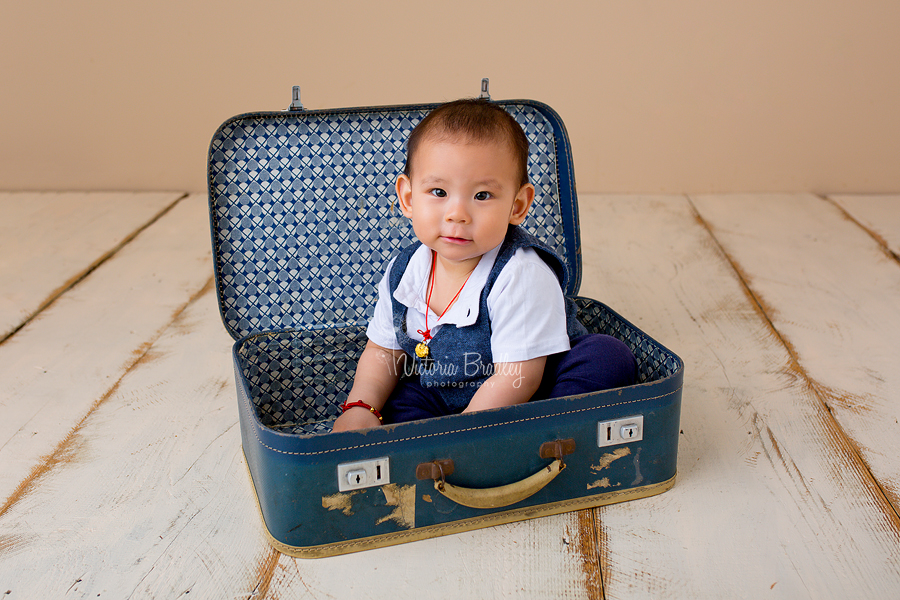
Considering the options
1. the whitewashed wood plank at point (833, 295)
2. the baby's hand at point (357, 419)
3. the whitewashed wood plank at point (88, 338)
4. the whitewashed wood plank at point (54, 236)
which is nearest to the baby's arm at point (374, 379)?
the baby's hand at point (357, 419)

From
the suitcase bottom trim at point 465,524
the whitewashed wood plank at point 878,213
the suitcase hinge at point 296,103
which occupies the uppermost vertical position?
the suitcase hinge at point 296,103

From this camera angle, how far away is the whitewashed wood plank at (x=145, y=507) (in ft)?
2.81

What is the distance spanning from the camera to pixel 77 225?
2061mm

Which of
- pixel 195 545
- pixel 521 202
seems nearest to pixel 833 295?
pixel 521 202

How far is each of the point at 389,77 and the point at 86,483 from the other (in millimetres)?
1492

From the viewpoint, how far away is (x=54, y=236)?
198 centimetres

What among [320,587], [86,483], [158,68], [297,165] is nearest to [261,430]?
[320,587]

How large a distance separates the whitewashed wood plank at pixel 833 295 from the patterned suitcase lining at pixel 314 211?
517 millimetres

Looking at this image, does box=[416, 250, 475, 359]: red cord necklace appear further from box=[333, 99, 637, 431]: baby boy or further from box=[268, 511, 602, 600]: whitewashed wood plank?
box=[268, 511, 602, 600]: whitewashed wood plank

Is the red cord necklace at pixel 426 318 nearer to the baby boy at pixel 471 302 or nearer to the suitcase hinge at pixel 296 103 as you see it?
the baby boy at pixel 471 302

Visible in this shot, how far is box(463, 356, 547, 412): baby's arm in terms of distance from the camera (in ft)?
3.16

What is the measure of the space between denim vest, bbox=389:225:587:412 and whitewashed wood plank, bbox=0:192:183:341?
87cm

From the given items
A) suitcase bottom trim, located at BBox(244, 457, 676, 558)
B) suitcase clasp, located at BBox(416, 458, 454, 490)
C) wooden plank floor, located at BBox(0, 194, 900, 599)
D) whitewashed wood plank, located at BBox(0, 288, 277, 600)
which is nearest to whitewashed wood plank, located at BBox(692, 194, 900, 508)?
wooden plank floor, located at BBox(0, 194, 900, 599)

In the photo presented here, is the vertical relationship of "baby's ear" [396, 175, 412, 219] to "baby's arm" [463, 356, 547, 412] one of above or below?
above
